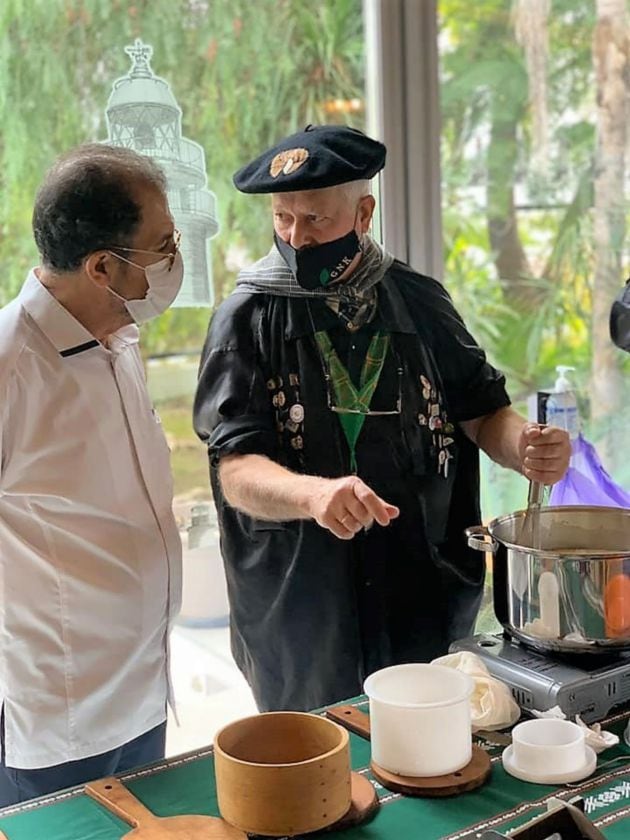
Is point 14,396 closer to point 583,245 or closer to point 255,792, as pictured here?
point 255,792

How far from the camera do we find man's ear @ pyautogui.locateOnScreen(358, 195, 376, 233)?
185cm

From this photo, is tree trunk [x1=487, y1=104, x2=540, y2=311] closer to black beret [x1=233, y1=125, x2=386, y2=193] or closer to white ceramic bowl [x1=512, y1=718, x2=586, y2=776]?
black beret [x1=233, y1=125, x2=386, y2=193]

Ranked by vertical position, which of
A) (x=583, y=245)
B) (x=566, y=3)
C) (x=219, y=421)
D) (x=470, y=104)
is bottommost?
(x=219, y=421)

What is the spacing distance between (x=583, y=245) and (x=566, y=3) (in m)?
0.62

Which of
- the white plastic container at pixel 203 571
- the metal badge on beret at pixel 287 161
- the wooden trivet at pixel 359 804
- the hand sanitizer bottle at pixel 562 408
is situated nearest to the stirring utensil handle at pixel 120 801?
the wooden trivet at pixel 359 804

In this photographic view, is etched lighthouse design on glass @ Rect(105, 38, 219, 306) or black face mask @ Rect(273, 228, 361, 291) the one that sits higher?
etched lighthouse design on glass @ Rect(105, 38, 219, 306)

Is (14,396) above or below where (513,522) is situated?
above

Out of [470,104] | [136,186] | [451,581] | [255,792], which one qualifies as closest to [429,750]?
[255,792]

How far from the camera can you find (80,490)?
1.61 metres

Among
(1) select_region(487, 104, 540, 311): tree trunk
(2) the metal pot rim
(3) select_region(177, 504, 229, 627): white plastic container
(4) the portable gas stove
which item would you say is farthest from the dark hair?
(1) select_region(487, 104, 540, 311): tree trunk

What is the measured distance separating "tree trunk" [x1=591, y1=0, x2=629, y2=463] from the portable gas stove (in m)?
1.55

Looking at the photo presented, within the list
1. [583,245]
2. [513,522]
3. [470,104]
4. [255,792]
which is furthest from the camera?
[583,245]

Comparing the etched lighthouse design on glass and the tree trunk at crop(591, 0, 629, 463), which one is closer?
the etched lighthouse design on glass

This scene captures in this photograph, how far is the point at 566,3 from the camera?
109 inches
